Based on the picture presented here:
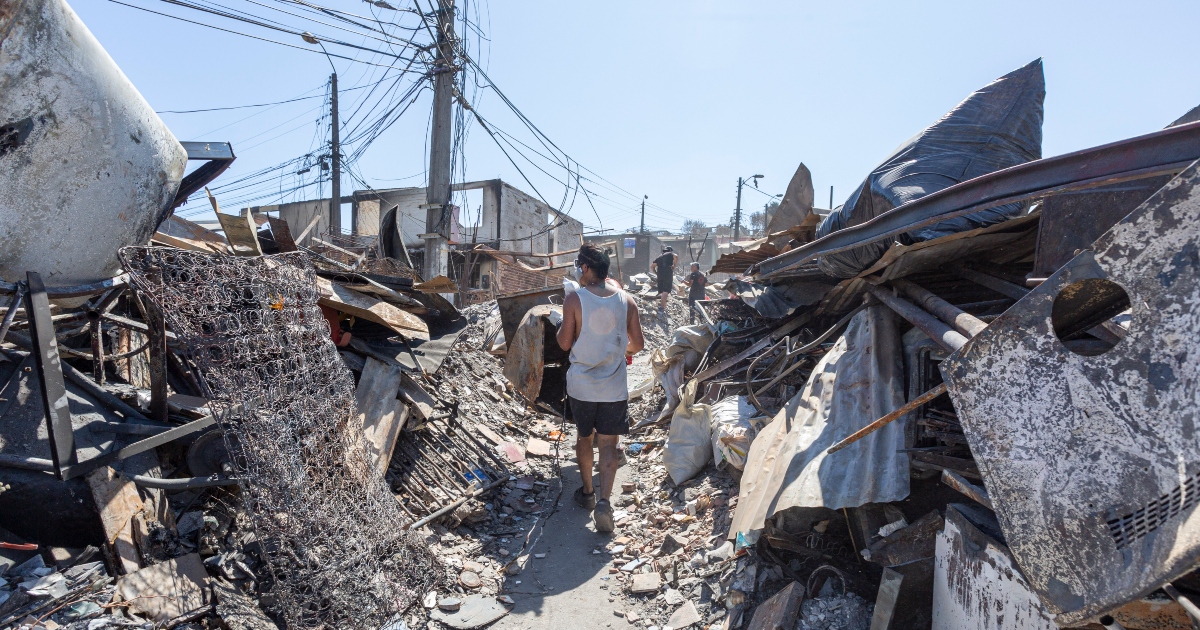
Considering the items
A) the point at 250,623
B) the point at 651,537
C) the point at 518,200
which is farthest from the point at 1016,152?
the point at 518,200

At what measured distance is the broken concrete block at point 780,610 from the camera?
7.14ft

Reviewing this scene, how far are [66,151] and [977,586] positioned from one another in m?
3.83

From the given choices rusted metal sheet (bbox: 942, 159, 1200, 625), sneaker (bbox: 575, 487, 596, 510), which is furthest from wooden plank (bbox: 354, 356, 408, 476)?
rusted metal sheet (bbox: 942, 159, 1200, 625)

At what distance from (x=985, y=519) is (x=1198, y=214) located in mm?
1036

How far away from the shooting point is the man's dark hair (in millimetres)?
3686

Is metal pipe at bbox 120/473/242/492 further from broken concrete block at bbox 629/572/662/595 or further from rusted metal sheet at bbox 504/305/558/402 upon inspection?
rusted metal sheet at bbox 504/305/558/402

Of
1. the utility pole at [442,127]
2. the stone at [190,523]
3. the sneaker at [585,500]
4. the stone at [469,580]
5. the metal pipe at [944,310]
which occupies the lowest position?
the stone at [469,580]

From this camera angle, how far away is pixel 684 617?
264 centimetres

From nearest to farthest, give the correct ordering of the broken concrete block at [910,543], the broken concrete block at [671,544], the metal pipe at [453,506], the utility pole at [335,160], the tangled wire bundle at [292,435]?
1. the broken concrete block at [910,543]
2. the tangled wire bundle at [292,435]
3. the broken concrete block at [671,544]
4. the metal pipe at [453,506]
5. the utility pole at [335,160]

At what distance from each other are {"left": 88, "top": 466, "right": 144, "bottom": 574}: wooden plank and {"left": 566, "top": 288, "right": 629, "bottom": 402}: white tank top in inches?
89.5

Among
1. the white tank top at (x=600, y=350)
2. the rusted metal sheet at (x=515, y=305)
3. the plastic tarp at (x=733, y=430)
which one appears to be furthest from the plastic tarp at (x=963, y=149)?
the rusted metal sheet at (x=515, y=305)

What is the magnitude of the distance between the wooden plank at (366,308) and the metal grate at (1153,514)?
3.61 m

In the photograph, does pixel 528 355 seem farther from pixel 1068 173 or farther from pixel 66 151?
pixel 1068 173

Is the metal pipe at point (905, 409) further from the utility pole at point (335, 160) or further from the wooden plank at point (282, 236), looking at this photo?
the utility pole at point (335, 160)
